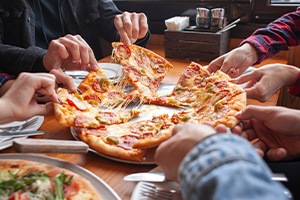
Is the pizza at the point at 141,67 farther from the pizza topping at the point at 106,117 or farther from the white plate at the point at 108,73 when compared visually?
the pizza topping at the point at 106,117

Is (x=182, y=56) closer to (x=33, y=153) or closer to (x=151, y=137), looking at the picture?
(x=151, y=137)

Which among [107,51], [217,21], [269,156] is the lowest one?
[107,51]

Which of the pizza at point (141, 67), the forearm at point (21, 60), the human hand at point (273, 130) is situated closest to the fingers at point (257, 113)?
the human hand at point (273, 130)

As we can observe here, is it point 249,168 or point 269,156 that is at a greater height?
point 249,168

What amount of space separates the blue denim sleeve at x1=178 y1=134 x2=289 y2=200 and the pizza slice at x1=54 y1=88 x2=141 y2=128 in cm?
72

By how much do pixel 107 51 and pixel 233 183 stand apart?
260cm

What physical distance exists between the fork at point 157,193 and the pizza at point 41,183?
116mm

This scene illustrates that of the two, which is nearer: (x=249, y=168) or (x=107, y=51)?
(x=249, y=168)

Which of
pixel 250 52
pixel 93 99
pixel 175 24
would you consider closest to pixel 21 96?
pixel 93 99

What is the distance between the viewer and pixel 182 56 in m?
2.28

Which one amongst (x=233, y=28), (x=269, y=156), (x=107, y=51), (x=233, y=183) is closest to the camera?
(x=233, y=183)

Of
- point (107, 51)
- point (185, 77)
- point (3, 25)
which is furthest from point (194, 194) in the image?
point (107, 51)

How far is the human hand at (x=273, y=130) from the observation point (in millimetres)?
1039

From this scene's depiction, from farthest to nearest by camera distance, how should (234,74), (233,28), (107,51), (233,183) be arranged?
(107,51)
(233,28)
(234,74)
(233,183)
